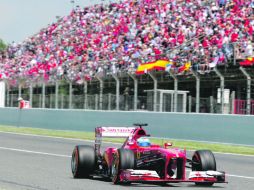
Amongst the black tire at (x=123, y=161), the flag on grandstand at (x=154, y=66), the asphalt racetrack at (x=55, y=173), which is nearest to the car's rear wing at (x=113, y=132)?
the asphalt racetrack at (x=55, y=173)

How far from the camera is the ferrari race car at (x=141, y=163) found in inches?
358

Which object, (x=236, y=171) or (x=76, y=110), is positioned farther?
(x=76, y=110)

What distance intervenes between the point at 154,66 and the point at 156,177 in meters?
17.3

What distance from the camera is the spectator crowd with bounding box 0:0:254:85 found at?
2662 centimetres

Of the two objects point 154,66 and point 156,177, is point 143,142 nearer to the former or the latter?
point 156,177

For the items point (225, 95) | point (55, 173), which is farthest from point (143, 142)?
point (225, 95)

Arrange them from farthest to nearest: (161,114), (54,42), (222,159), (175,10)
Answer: (54,42) → (175,10) → (161,114) → (222,159)

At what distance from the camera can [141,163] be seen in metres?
9.62

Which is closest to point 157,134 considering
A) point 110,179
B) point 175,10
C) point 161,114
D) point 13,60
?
point 161,114

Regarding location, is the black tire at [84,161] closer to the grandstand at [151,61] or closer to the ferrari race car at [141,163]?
the ferrari race car at [141,163]

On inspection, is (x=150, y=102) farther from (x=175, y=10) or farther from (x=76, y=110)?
(x=175, y=10)

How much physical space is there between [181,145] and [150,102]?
414 centimetres

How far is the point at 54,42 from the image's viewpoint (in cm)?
4644

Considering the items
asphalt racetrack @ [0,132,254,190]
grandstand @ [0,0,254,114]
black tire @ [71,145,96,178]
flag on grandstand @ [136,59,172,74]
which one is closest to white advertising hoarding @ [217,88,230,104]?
grandstand @ [0,0,254,114]
